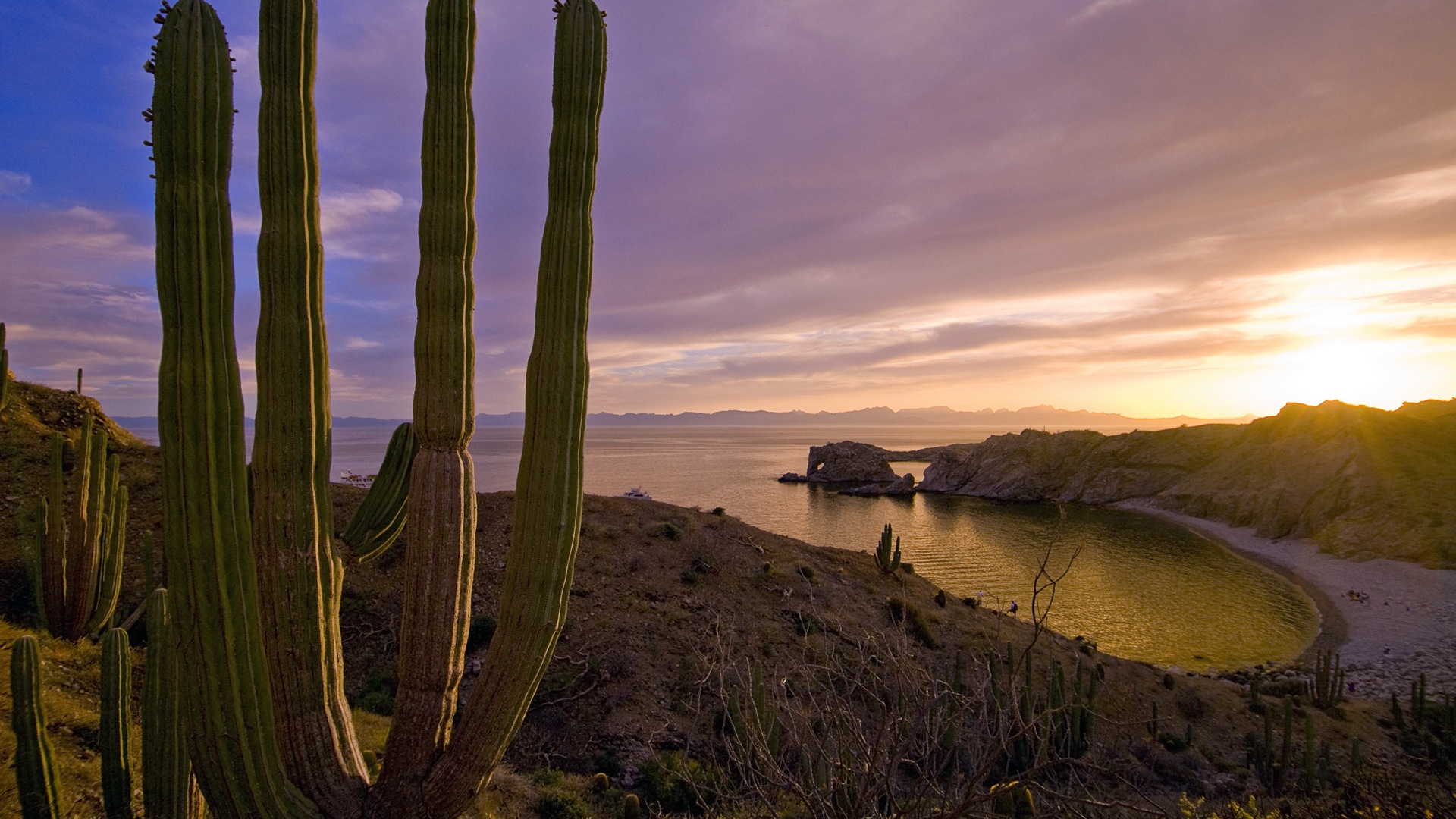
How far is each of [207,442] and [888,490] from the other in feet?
256

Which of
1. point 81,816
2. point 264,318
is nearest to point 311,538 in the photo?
point 264,318

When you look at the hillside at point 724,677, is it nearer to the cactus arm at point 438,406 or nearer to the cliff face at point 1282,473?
the cactus arm at point 438,406

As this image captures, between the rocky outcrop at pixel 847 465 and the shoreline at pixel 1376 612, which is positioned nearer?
the shoreline at pixel 1376 612

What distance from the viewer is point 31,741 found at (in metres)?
5.25

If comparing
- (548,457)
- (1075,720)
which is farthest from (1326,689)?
(548,457)

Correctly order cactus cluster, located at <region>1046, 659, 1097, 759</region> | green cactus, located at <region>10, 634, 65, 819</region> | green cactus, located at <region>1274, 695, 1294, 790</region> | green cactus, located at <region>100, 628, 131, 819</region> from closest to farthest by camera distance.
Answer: green cactus, located at <region>10, 634, 65, 819</region>, green cactus, located at <region>100, 628, 131, 819</region>, cactus cluster, located at <region>1046, 659, 1097, 759</region>, green cactus, located at <region>1274, 695, 1294, 790</region>

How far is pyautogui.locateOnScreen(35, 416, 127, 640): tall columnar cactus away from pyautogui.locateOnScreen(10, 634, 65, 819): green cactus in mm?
6367

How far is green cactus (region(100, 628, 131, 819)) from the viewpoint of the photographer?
570 centimetres

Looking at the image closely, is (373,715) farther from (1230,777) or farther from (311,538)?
(1230,777)

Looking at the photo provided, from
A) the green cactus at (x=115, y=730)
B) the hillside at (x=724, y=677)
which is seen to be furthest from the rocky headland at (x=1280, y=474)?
the green cactus at (x=115, y=730)

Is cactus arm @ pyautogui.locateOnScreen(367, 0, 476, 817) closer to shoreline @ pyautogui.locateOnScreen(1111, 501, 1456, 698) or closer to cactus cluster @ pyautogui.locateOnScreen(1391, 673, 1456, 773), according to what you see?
cactus cluster @ pyautogui.locateOnScreen(1391, 673, 1456, 773)

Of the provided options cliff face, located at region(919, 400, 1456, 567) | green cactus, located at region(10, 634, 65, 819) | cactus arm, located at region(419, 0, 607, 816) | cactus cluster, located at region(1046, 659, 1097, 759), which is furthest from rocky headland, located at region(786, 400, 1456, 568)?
green cactus, located at region(10, 634, 65, 819)

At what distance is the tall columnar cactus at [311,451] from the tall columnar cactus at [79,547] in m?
8.90

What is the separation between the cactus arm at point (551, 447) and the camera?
500 centimetres
